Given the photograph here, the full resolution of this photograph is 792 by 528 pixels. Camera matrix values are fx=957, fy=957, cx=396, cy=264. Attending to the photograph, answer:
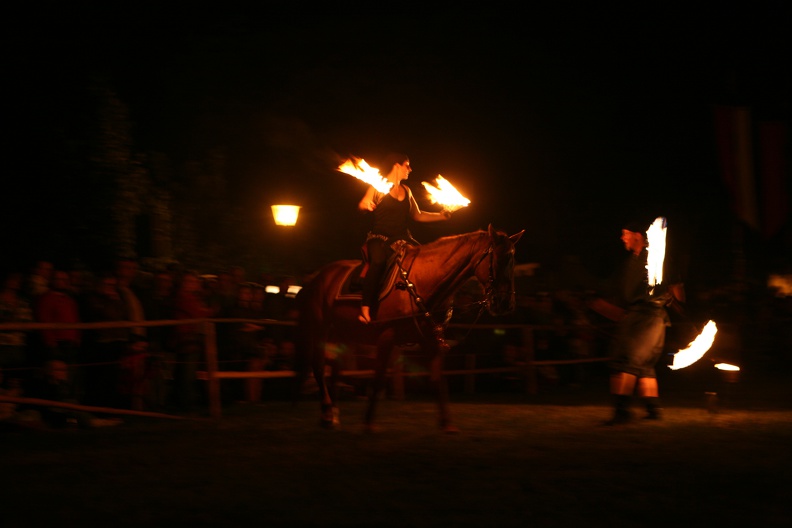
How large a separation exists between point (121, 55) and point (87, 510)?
13812 millimetres

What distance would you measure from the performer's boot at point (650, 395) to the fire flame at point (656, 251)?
111 cm

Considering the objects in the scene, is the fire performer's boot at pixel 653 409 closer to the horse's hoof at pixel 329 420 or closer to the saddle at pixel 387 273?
the saddle at pixel 387 273

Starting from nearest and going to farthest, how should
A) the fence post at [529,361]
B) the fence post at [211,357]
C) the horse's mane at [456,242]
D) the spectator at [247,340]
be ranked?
the horse's mane at [456,242] < the fence post at [211,357] < the spectator at [247,340] < the fence post at [529,361]

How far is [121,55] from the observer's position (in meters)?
18.1

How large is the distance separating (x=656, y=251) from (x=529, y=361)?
6.04 metres

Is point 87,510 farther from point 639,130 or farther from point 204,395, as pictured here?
point 639,130

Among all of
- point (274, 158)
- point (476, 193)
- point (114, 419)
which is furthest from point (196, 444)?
point (476, 193)

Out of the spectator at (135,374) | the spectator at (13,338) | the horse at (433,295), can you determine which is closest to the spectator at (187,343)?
the spectator at (135,374)

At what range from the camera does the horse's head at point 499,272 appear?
9.85m

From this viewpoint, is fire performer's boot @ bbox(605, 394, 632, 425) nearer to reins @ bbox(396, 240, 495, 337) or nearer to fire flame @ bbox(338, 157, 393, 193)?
reins @ bbox(396, 240, 495, 337)

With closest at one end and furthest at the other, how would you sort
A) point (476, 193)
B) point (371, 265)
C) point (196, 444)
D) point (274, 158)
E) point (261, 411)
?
point (196, 444)
point (371, 265)
point (261, 411)
point (274, 158)
point (476, 193)

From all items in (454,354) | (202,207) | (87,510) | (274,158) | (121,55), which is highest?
(121,55)

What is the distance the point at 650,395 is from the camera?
427 inches

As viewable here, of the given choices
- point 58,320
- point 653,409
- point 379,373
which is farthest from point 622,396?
point 58,320
